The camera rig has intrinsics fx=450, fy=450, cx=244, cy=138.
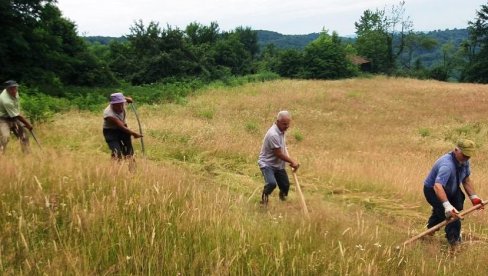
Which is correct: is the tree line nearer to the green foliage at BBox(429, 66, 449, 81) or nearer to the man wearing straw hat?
the green foliage at BBox(429, 66, 449, 81)

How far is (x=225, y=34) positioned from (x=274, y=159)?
7903 centimetres

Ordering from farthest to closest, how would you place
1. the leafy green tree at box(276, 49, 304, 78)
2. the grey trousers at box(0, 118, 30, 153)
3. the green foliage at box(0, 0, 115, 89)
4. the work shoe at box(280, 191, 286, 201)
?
1. the leafy green tree at box(276, 49, 304, 78)
2. the green foliage at box(0, 0, 115, 89)
3. the grey trousers at box(0, 118, 30, 153)
4. the work shoe at box(280, 191, 286, 201)

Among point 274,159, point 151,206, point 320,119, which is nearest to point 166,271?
point 151,206

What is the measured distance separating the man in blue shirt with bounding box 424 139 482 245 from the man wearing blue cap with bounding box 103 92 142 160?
4.38m

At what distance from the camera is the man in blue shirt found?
5.48 metres

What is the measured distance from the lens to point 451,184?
5.82m

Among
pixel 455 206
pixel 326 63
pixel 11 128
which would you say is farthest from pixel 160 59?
pixel 455 206

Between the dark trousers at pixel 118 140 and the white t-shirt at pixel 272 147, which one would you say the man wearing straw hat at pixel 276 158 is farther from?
the dark trousers at pixel 118 140

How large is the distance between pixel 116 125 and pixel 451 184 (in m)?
4.95

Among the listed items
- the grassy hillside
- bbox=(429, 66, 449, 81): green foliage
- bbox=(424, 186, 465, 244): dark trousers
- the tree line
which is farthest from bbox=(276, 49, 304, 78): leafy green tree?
bbox=(424, 186, 465, 244): dark trousers

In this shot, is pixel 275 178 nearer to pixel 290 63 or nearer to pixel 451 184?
pixel 451 184

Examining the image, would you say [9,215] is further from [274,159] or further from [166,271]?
[274,159]

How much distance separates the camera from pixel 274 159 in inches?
277

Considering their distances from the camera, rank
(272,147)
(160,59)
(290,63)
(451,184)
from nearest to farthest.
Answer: (451,184) → (272,147) → (160,59) → (290,63)
